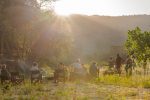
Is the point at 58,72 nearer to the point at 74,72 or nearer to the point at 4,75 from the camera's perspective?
the point at 74,72

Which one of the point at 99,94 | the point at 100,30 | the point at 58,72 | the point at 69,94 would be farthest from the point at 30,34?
the point at 100,30

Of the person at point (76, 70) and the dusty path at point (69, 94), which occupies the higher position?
the person at point (76, 70)

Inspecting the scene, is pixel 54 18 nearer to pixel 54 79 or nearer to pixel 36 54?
pixel 36 54

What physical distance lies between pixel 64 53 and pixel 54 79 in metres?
18.2

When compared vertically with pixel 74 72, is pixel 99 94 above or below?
below

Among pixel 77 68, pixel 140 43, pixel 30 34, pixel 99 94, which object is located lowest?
pixel 99 94

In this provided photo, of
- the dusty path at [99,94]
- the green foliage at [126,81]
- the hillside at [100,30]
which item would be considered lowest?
the dusty path at [99,94]

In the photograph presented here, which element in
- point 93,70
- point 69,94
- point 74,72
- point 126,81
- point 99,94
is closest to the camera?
point 69,94

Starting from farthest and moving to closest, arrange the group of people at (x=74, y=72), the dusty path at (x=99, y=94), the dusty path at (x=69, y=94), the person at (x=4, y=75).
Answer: the group of people at (x=74, y=72)
the person at (x=4, y=75)
the dusty path at (x=99, y=94)
the dusty path at (x=69, y=94)

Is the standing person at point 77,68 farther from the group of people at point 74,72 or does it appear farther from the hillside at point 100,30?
the hillside at point 100,30

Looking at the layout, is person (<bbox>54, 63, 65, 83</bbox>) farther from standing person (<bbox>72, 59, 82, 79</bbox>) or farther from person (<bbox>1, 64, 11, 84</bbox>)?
person (<bbox>1, 64, 11, 84</bbox>)

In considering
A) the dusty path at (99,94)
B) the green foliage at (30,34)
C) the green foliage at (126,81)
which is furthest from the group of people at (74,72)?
the green foliage at (30,34)

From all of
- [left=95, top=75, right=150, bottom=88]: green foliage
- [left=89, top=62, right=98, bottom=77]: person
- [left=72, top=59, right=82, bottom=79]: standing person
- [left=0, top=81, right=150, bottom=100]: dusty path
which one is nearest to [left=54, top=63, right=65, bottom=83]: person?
[left=72, top=59, right=82, bottom=79]: standing person

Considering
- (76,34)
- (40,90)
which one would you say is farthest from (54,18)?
(76,34)
